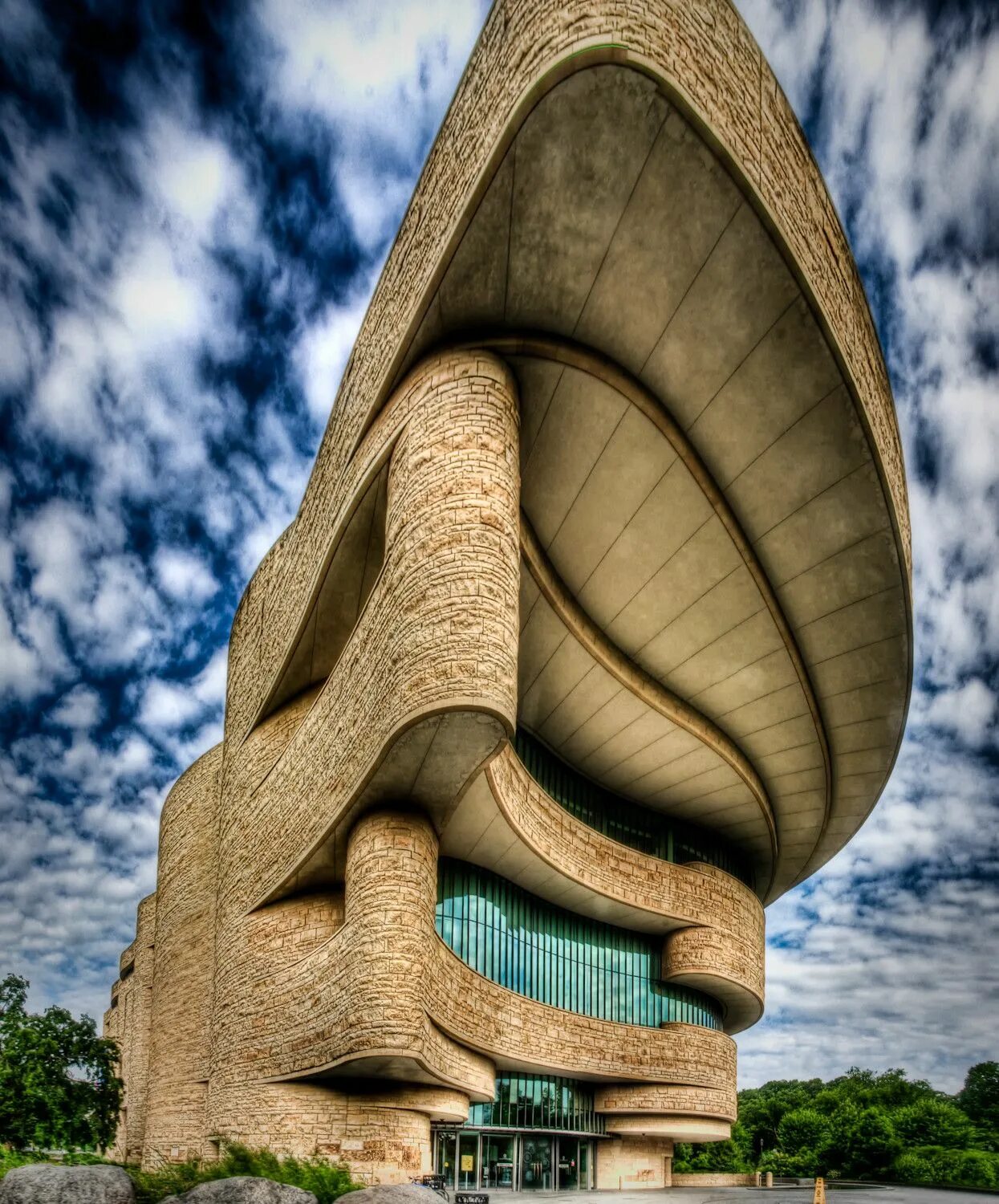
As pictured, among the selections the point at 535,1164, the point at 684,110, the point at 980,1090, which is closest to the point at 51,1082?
the point at 535,1164

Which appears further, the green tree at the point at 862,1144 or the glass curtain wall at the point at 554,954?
the green tree at the point at 862,1144

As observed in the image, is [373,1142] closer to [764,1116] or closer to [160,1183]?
[160,1183]

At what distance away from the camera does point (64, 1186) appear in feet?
29.5

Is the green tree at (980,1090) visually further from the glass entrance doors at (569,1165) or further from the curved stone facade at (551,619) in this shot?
the curved stone facade at (551,619)

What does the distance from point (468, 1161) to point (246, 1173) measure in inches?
444

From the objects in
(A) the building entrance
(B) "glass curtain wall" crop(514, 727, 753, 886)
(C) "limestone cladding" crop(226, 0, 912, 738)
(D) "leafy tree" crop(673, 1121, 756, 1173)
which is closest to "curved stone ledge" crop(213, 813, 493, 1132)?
(A) the building entrance

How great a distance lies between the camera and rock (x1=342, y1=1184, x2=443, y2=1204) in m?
8.23

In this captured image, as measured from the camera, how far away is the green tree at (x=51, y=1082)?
24.3m

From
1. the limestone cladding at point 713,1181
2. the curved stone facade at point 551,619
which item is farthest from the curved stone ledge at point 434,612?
the limestone cladding at point 713,1181

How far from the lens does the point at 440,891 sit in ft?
68.5

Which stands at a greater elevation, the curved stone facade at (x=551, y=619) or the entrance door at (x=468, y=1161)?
the curved stone facade at (x=551, y=619)

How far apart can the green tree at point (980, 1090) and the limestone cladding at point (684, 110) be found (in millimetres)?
75735

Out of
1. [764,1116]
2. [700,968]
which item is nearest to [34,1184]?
[700,968]

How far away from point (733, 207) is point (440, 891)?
49.4 ft
